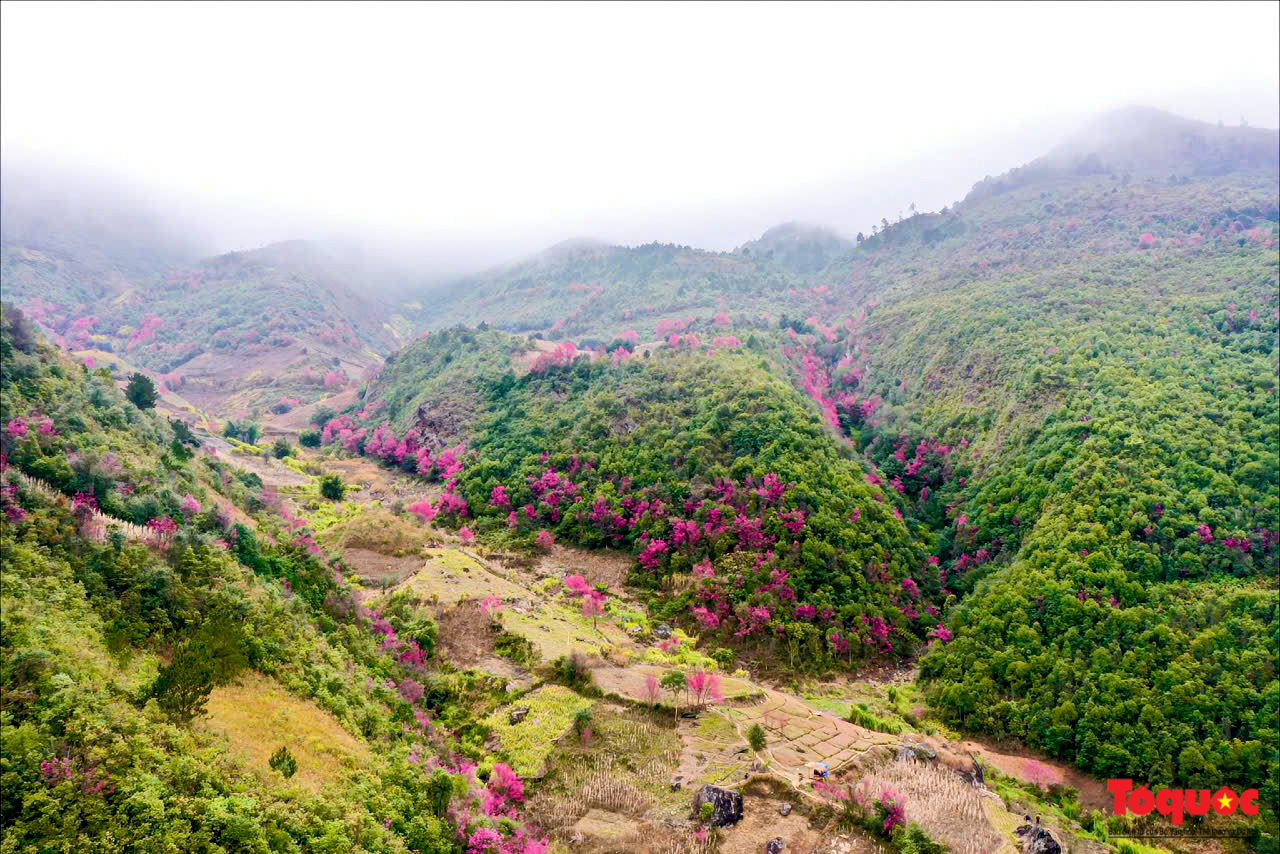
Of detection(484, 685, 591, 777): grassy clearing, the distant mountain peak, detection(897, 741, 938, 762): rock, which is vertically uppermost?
the distant mountain peak

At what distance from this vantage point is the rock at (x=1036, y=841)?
2275cm

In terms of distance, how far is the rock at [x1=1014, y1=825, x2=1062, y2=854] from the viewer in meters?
22.8

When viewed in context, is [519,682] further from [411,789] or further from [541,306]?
[541,306]

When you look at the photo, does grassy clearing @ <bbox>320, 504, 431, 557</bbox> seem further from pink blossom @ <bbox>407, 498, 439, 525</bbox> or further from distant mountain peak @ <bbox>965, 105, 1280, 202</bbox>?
distant mountain peak @ <bbox>965, 105, 1280, 202</bbox>

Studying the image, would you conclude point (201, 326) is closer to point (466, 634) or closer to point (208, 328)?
point (208, 328)

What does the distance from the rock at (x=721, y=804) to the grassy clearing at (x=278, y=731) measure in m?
11.8

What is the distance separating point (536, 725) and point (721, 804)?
30.5ft

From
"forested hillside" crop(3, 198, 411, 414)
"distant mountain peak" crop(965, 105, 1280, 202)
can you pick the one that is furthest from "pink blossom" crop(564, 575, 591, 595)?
"distant mountain peak" crop(965, 105, 1280, 202)

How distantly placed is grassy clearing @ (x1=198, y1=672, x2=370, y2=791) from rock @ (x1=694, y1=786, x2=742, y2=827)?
38.7ft

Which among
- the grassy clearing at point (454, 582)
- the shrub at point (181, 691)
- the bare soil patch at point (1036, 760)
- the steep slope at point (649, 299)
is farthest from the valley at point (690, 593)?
the steep slope at point (649, 299)

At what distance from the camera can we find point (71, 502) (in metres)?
22.8

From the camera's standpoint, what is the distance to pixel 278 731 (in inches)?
757

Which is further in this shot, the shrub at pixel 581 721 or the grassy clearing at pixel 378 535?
the grassy clearing at pixel 378 535

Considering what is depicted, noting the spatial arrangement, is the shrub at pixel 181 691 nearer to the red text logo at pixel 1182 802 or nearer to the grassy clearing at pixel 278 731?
the grassy clearing at pixel 278 731
